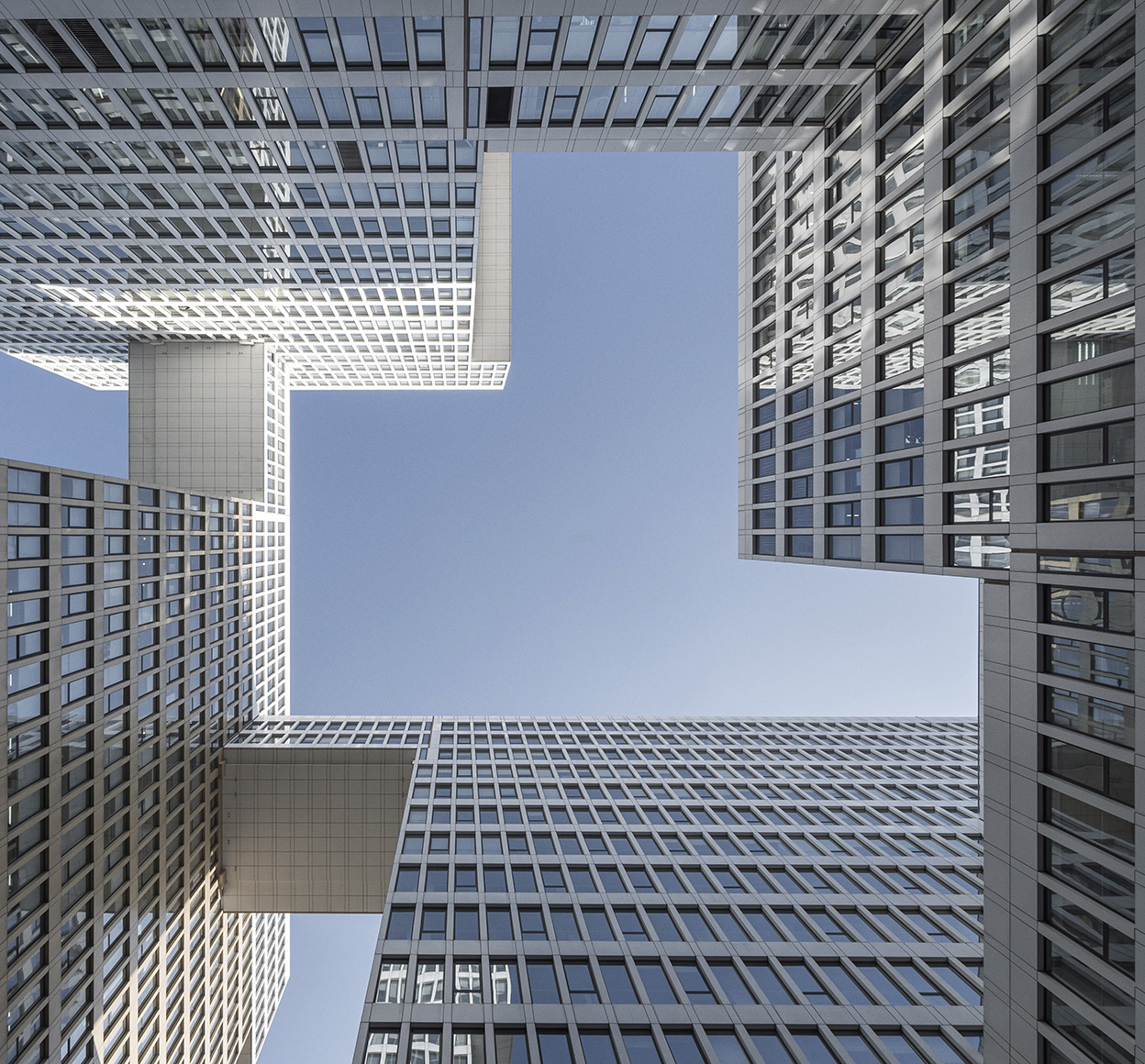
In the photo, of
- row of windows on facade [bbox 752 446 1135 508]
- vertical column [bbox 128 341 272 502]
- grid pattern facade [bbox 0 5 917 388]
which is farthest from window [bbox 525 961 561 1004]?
vertical column [bbox 128 341 272 502]

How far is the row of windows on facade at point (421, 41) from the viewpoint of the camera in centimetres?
2250

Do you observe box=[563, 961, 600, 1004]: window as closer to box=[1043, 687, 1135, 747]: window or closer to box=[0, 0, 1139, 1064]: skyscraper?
box=[0, 0, 1139, 1064]: skyscraper

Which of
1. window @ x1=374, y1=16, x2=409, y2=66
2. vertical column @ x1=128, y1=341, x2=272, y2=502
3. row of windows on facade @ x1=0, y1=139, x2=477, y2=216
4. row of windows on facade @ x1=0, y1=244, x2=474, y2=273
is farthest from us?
vertical column @ x1=128, y1=341, x2=272, y2=502

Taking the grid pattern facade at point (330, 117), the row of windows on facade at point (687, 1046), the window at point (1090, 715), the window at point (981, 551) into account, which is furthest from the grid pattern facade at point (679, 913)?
the grid pattern facade at point (330, 117)

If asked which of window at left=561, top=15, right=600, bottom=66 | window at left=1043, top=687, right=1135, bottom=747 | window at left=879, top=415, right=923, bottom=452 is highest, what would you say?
window at left=561, top=15, right=600, bottom=66

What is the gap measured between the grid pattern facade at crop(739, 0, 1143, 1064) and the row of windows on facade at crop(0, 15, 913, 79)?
4.80 m

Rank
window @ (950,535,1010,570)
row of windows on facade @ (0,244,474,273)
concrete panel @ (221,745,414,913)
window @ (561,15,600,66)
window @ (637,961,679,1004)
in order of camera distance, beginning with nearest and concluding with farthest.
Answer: window @ (950,535,1010,570), window @ (561,15,600,66), window @ (637,961,679,1004), row of windows on facade @ (0,244,474,273), concrete panel @ (221,745,414,913)

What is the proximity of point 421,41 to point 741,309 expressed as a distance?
24.3 meters

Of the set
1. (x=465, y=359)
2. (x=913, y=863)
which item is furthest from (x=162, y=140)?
(x=913, y=863)

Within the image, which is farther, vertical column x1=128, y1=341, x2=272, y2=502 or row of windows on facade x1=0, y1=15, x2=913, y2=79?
vertical column x1=128, y1=341, x2=272, y2=502

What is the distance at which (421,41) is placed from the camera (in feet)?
75.6

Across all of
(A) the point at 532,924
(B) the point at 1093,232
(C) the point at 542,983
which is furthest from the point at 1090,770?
(A) the point at 532,924

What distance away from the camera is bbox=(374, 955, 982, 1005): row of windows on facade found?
2372 centimetres

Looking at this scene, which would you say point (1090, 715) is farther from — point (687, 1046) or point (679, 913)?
point (679, 913)
